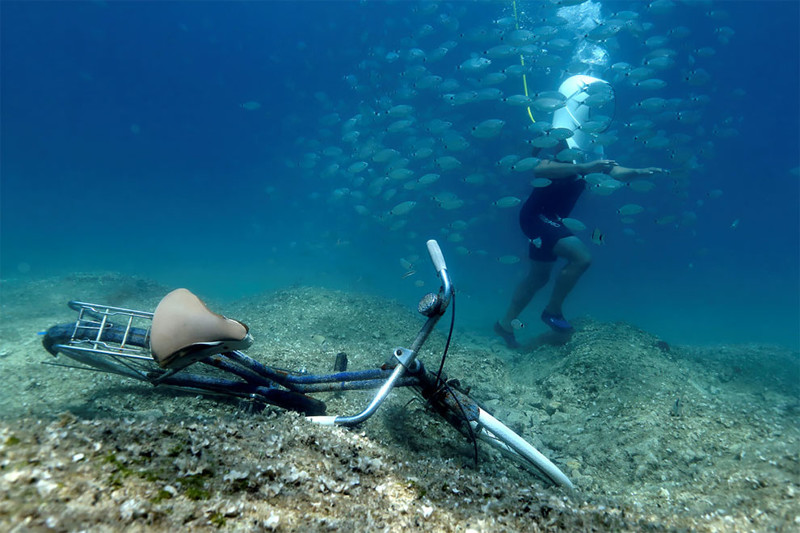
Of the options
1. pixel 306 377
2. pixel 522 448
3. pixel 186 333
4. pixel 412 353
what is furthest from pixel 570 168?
pixel 186 333

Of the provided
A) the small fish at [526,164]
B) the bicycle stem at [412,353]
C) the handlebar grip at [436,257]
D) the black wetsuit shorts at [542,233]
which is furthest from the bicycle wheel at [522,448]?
the small fish at [526,164]

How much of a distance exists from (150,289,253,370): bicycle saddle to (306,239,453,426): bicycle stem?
78 cm

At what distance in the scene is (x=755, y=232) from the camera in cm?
5503

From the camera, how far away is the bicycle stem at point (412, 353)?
208cm

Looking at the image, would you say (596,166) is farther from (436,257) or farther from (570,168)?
(436,257)

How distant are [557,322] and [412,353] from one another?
612cm

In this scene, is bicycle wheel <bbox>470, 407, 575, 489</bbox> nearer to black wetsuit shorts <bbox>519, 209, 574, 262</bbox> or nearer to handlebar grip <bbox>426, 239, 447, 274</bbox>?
handlebar grip <bbox>426, 239, 447, 274</bbox>

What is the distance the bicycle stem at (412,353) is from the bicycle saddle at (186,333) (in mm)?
779

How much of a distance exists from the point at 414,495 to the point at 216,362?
1632 mm

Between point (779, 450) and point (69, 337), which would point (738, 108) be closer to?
point (779, 450)

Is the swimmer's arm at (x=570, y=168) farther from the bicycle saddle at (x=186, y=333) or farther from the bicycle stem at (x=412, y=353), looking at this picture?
the bicycle saddle at (x=186, y=333)

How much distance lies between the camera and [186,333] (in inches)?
71.3

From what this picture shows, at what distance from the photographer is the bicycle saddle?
1.79 meters

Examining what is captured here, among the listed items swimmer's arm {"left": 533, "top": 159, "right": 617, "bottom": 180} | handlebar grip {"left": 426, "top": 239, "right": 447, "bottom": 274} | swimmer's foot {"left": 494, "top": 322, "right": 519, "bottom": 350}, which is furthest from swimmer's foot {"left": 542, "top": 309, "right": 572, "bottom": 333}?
handlebar grip {"left": 426, "top": 239, "right": 447, "bottom": 274}
